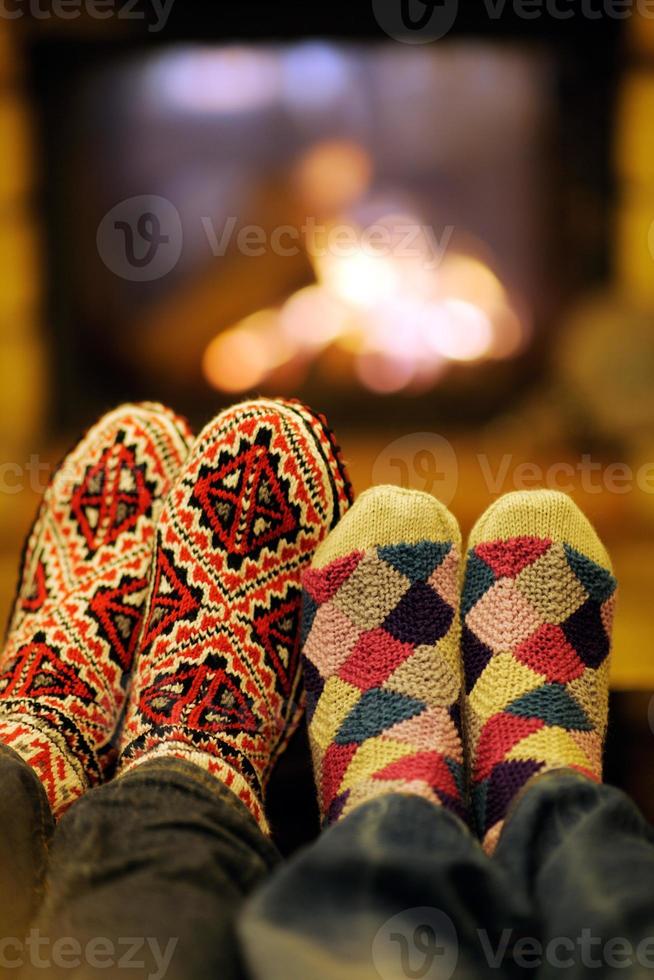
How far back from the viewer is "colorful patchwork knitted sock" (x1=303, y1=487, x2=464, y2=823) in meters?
0.72

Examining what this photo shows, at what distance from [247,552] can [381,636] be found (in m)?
0.15

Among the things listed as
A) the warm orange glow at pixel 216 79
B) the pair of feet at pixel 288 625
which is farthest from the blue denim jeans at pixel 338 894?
the warm orange glow at pixel 216 79

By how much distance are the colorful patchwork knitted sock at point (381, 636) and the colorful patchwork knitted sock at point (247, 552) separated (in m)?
0.04

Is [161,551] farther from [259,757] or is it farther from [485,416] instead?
[485,416]

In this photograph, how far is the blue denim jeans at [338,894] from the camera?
1.47 feet

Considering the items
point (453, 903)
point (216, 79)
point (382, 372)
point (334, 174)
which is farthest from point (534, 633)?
point (216, 79)

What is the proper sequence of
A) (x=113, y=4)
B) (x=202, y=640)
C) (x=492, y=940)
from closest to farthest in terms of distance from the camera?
1. (x=492, y=940)
2. (x=202, y=640)
3. (x=113, y=4)

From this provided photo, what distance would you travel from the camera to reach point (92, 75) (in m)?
1.87

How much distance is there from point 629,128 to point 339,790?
1529 mm

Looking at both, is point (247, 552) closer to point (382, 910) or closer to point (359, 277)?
point (382, 910)

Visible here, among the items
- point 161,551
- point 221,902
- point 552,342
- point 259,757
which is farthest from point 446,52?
point 221,902

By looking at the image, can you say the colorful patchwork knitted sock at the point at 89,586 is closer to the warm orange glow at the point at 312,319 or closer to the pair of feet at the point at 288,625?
the pair of feet at the point at 288,625

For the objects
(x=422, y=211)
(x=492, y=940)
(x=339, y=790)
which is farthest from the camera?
(x=422, y=211)

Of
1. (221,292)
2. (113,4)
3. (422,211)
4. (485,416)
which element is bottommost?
(485,416)
